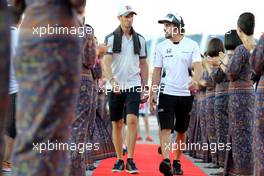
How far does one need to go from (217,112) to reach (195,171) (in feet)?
3.88

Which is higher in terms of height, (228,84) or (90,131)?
(228,84)

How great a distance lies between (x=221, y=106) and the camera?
840 cm

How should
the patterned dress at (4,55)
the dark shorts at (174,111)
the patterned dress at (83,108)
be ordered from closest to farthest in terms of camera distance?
the patterned dress at (4,55), the patterned dress at (83,108), the dark shorts at (174,111)

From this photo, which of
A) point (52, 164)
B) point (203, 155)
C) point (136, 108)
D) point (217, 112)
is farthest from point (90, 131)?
point (52, 164)

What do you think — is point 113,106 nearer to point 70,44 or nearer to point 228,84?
point 228,84

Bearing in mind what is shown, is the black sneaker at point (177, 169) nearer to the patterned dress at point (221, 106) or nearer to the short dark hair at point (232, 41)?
the patterned dress at point (221, 106)

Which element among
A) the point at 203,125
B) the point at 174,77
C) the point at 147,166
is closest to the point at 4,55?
the point at 174,77

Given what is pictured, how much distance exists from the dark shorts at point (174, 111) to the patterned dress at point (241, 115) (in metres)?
0.91

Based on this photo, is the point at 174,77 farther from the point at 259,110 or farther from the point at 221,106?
the point at 259,110

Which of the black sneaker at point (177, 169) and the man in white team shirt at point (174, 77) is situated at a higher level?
the man in white team shirt at point (174, 77)

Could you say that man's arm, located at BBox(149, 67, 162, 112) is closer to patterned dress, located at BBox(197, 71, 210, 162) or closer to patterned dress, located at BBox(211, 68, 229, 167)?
patterned dress, located at BBox(211, 68, 229, 167)

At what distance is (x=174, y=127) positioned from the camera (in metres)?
8.62

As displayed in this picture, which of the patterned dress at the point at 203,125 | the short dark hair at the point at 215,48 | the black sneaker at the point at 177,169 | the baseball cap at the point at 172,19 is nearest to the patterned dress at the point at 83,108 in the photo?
the baseball cap at the point at 172,19

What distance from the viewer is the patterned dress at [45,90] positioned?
121 inches
